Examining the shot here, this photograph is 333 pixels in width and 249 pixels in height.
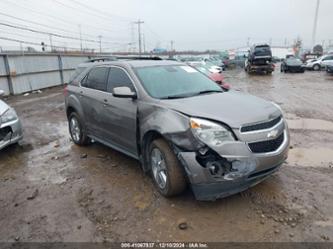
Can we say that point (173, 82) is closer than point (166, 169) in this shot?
No

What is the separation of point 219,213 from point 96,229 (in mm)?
1410

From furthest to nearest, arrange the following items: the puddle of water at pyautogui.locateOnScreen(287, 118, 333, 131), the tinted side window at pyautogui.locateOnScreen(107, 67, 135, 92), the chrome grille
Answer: the puddle of water at pyautogui.locateOnScreen(287, 118, 333, 131), the tinted side window at pyautogui.locateOnScreen(107, 67, 135, 92), the chrome grille

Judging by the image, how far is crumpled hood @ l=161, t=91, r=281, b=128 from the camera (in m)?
3.27

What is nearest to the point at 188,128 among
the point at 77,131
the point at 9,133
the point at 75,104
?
the point at 75,104

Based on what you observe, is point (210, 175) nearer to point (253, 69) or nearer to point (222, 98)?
point (222, 98)

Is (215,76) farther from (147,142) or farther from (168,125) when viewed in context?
(168,125)

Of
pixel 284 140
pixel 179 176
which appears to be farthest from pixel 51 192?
pixel 284 140

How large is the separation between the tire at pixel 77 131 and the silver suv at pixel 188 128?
91 cm

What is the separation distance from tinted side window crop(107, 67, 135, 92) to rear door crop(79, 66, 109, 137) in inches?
6.3

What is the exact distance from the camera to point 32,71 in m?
16.7

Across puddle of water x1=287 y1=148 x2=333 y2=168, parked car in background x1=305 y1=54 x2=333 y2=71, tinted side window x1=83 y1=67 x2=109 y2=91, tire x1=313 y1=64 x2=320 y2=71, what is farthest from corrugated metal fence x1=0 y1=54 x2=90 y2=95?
tire x1=313 y1=64 x2=320 y2=71

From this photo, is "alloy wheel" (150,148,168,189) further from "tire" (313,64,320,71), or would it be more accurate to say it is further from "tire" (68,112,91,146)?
"tire" (313,64,320,71)

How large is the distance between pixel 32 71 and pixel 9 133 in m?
12.4

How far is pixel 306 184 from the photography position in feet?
13.2
